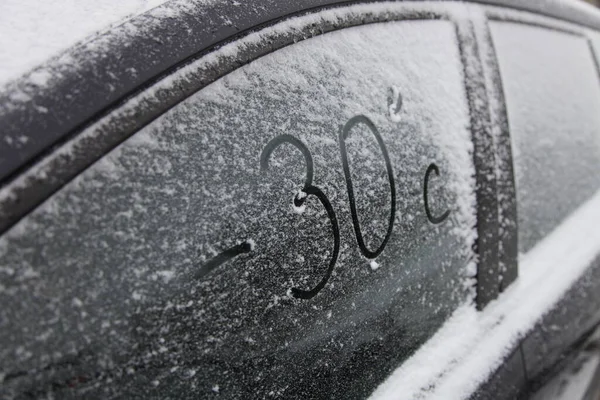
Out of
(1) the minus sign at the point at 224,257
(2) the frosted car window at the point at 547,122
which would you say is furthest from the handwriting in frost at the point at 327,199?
(2) the frosted car window at the point at 547,122

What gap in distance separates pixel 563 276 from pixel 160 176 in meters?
1.35

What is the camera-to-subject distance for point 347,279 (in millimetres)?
1127

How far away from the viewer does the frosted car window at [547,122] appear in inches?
69.2

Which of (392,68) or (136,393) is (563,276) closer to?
(392,68)

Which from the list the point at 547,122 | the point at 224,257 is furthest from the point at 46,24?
the point at 547,122

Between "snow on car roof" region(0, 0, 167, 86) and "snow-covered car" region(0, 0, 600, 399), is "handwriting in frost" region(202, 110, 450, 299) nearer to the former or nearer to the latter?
"snow-covered car" region(0, 0, 600, 399)

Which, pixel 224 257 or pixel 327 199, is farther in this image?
pixel 327 199

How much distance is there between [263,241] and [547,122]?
4.55ft

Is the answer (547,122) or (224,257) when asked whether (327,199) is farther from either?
(547,122)

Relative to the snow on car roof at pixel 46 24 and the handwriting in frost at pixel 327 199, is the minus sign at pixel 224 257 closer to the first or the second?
the handwriting in frost at pixel 327 199

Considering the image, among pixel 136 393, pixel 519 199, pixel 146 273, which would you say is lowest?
pixel 136 393

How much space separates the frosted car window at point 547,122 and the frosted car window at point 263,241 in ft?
1.30

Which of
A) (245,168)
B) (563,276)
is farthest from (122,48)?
(563,276)

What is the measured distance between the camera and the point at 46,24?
0.91 m
